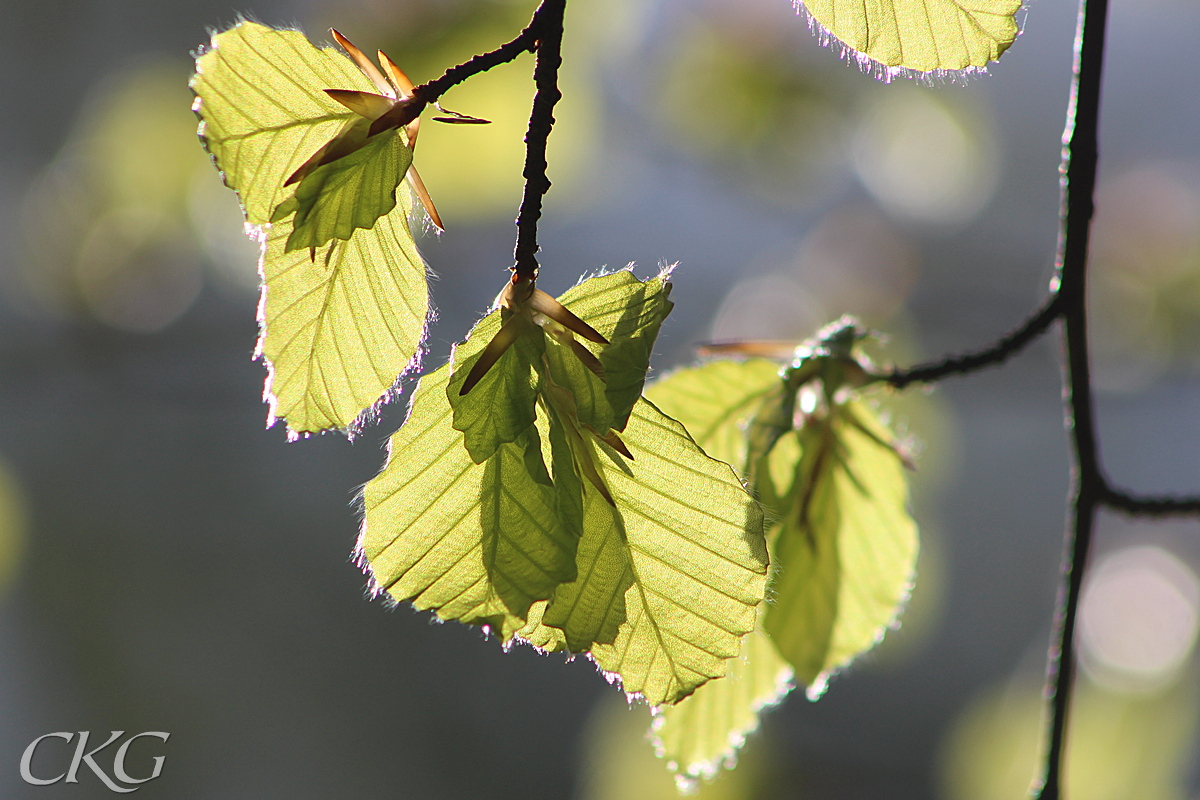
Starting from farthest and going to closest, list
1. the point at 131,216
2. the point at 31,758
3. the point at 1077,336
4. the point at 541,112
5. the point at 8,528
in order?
1. the point at 31,758
2. the point at 8,528
3. the point at 131,216
4. the point at 1077,336
5. the point at 541,112

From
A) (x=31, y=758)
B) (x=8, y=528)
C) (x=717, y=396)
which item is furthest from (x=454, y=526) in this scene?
(x=31, y=758)

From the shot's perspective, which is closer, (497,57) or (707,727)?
(497,57)

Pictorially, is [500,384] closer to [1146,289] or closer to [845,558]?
[845,558]

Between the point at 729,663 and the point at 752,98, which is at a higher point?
the point at 752,98

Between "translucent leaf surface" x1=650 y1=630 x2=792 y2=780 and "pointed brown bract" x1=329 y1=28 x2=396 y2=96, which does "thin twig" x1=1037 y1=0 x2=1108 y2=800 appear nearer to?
"translucent leaf surface" x1=650 y1=630 x2=792 y2=780

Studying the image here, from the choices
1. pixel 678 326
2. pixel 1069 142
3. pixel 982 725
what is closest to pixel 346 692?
pixel 678 326

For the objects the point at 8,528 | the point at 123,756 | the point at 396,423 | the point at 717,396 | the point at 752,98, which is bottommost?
the point at 717,396

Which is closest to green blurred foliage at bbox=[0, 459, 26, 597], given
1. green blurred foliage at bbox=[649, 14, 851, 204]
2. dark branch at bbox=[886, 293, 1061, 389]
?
green blurred foliage at bbox=[649, 14, 851, 204]
